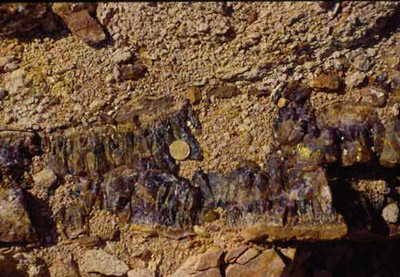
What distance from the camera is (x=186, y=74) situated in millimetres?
1718

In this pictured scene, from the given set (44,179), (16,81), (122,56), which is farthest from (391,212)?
(16,81)

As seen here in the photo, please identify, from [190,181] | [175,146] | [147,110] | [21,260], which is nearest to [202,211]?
[190,181]

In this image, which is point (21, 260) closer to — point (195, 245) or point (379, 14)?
point (195, 245)

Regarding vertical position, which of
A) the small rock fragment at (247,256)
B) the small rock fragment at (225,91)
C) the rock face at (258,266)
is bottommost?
the rock face at (258,266)

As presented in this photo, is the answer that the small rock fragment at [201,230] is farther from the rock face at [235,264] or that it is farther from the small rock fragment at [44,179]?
the small rock fragment at [44,179]

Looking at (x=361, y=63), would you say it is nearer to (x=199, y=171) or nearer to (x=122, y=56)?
(x=199, y=171)

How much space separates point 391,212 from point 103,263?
87cm

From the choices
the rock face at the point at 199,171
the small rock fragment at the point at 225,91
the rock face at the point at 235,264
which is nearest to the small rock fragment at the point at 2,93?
the rock face at the point at 199,171

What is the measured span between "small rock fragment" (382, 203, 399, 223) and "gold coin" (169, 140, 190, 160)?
624 mm

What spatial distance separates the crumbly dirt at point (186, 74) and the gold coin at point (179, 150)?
0.09 feet

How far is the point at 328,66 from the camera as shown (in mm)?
1695

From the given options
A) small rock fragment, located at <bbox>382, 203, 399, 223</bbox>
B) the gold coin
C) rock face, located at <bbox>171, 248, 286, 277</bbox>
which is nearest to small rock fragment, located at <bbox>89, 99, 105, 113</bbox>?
the gold coin

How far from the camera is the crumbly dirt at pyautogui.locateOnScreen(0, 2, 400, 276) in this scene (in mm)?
1659

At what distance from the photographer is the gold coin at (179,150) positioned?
5.59 ft
